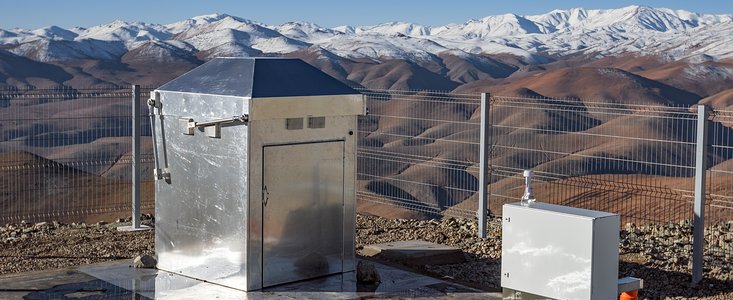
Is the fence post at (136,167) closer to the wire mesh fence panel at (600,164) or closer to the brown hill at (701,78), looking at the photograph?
the wire mesh fence panel at (600,164)

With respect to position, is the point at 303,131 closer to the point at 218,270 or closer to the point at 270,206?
the point at 270,206

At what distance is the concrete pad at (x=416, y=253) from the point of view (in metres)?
10.7

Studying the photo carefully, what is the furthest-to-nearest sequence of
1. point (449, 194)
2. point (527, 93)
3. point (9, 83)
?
1. point (9, 83)
2. point (527, 93)
3. point (449, 194)

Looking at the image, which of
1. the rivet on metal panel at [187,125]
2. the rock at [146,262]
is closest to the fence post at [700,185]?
the rivet on metal panel at [187,125]

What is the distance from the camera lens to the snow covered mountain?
9819cm

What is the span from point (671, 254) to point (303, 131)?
4641 mm

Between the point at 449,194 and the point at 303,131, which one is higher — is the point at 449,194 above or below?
below

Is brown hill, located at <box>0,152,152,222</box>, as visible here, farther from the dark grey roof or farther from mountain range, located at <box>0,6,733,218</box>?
the dark grey roof

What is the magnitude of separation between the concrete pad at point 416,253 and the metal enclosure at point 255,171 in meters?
1.33

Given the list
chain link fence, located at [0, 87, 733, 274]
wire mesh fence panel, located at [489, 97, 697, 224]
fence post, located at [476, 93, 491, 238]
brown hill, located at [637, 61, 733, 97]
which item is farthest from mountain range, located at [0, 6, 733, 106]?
fence post, located at [476, 93, 491, 238]

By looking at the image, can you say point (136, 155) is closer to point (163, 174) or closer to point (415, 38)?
point (163, 174)

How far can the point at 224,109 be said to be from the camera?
29.0 ft

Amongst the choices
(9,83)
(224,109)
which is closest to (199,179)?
(224,109)

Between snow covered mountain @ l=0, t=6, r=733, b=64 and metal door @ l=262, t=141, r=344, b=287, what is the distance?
273 feet
